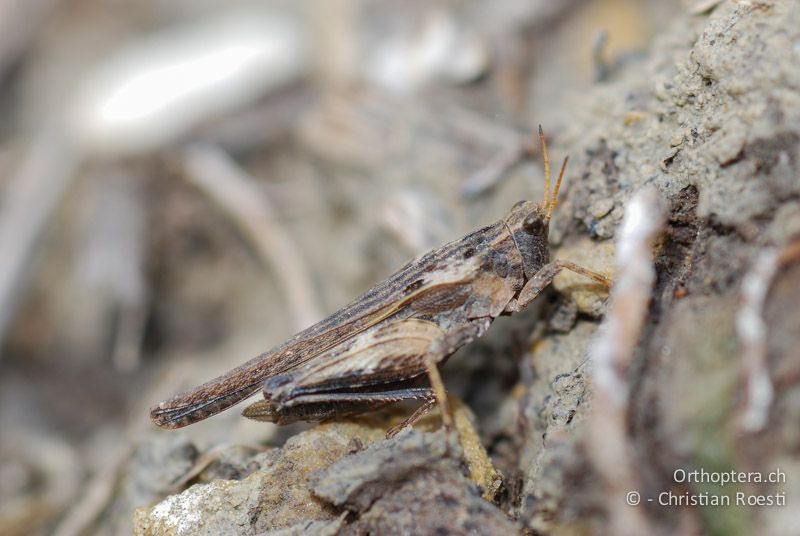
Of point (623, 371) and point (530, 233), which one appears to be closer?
point (623, 371)

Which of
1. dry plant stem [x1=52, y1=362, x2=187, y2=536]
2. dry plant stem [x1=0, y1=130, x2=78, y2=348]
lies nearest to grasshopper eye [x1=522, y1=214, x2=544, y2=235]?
dry plant stem [x1=52, y1=362, x2=187, y2=536]

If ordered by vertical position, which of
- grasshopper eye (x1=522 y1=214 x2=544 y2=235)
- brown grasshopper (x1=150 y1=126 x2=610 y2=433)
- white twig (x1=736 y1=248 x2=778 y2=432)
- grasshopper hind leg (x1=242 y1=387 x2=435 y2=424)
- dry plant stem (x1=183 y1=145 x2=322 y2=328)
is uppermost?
dry plant stem (x1=183 y1=145 x2=322 y2=328)


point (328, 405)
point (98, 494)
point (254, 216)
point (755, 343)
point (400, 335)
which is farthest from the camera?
point (254, 216)

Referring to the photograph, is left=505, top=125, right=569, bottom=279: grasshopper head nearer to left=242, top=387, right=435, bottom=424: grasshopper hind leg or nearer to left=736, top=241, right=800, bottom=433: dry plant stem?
left=242, top=387, right=435, bottom=424: grasshopper hind leg

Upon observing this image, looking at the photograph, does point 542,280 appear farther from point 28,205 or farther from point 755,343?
point 28,205

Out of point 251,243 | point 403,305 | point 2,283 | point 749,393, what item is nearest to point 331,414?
point 403,305

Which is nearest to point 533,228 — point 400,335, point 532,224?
point 532,224
